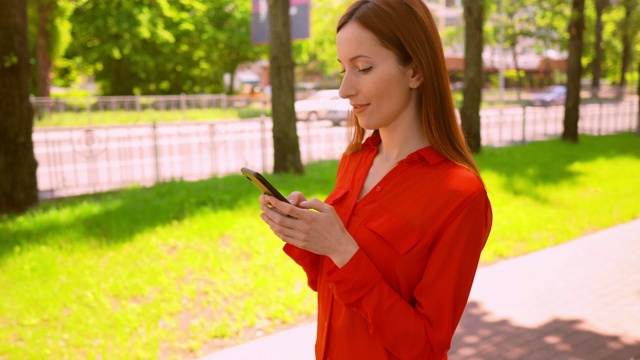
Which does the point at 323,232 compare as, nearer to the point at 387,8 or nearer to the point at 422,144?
the point at 422,144

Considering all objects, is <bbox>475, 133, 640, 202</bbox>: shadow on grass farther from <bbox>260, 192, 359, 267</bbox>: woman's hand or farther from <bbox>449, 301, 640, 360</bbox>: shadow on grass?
<bbox>260, 192, 359, 267</bbox>: woman's hand

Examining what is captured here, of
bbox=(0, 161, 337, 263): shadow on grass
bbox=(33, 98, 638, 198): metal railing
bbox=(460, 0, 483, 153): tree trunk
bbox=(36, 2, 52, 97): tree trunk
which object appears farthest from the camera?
bbox=(36, 2, 52, 97): tree trunk

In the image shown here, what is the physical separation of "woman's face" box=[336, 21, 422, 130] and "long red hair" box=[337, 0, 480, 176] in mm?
24

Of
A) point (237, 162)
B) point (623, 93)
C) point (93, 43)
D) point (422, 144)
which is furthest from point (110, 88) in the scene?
point (422, 144)

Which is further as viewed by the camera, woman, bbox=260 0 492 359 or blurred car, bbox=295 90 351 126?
blurred car, bbox=295 90 351 126

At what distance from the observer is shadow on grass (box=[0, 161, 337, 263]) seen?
22.0 ft

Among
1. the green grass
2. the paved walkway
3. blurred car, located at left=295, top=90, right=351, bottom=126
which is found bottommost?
the paved walkway

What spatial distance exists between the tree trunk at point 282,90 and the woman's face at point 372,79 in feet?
28.8

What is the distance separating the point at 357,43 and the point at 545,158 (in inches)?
507

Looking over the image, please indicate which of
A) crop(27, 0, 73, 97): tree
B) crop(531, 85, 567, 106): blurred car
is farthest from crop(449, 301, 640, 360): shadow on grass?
crop(531, 85, 567, 106): blurred car

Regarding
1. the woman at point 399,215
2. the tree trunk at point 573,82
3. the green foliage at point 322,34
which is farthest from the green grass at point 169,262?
the green foliage at point 322,34

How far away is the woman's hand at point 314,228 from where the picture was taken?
1.59 metres

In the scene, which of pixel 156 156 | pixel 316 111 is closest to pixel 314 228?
pixel 156 156

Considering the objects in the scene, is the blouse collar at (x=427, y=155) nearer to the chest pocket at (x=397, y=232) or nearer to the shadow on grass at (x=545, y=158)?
the chest pocket at (x=397, y=232)
